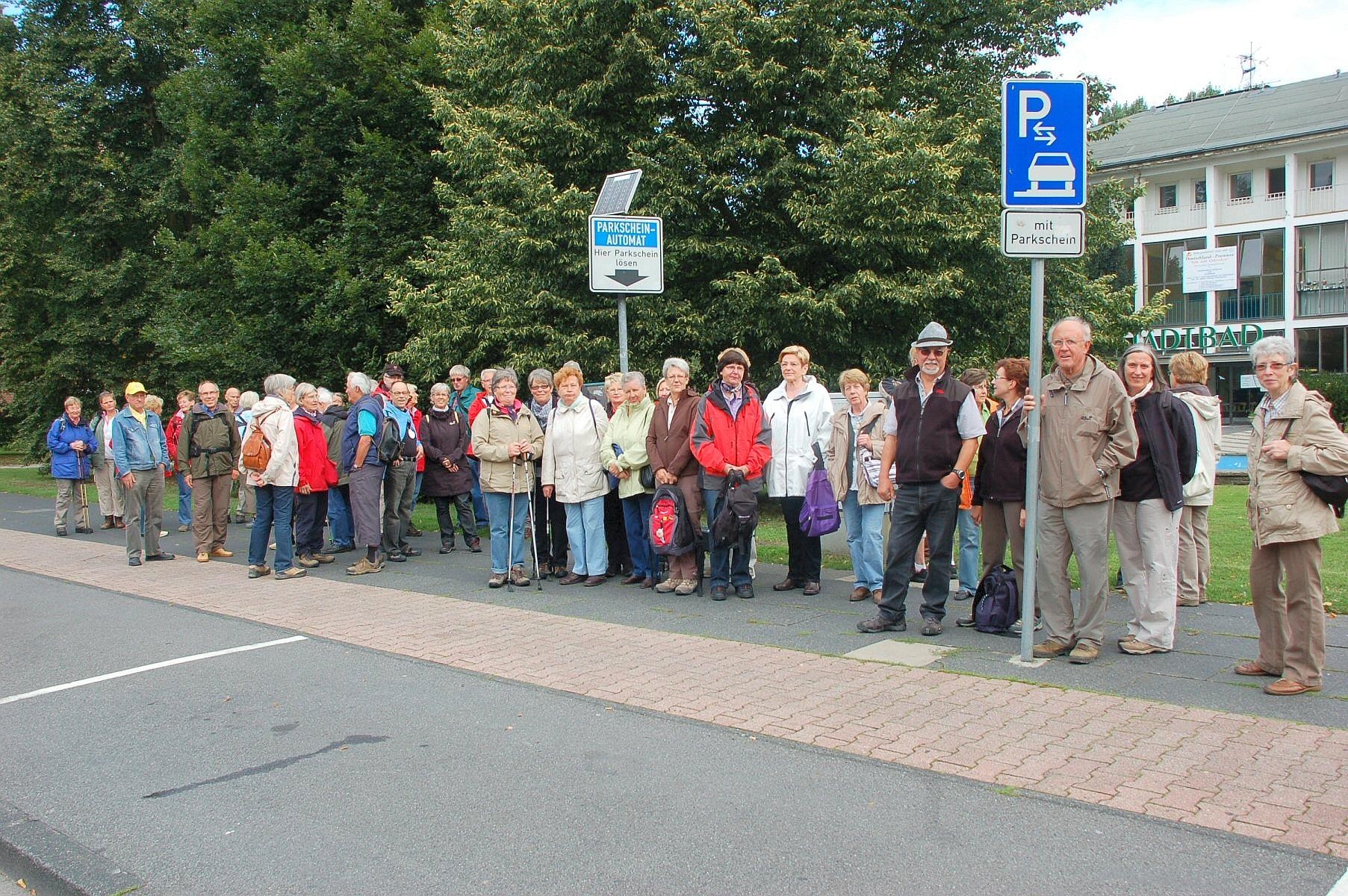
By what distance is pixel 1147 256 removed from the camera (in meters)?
48.9

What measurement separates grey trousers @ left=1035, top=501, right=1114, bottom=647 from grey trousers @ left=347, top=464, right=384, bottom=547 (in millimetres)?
6762

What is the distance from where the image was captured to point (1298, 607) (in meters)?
5.69

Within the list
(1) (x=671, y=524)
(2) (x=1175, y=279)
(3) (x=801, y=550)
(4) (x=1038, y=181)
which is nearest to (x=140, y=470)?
(1) (x=671, y=524)

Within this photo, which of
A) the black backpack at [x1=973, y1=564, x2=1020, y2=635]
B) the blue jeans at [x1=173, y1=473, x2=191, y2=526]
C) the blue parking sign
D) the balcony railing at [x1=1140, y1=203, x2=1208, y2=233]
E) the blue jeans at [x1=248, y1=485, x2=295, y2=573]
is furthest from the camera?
the balcony railing at [x1=1140, y1=203, x2=1208, y2=233]

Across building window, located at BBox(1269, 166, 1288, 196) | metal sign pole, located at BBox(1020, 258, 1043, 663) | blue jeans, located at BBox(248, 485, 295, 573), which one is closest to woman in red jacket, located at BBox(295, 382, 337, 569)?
blue jeans, located at BBox(248, 485, 295, 573)

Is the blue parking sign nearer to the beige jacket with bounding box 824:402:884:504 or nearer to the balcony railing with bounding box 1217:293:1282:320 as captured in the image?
the beige jacket with bounding box 824:402:884:504

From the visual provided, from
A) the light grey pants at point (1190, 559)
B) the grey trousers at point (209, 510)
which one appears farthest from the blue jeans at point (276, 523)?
the light grey pants at point (1190, 559)

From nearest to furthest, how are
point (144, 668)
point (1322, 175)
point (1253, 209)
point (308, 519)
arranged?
point (144, 668) < point (308, 519) < point (1322, 175) < point (1253, 209)

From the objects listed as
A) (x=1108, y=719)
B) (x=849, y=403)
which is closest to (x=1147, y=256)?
(x=849, y=403)

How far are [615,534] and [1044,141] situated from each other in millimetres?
5569

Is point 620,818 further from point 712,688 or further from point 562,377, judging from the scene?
point 562,377

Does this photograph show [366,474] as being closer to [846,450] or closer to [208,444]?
[208,444]

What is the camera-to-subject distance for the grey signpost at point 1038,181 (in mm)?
6402

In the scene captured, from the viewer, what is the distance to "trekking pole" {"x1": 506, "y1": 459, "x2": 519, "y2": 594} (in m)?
9.89
